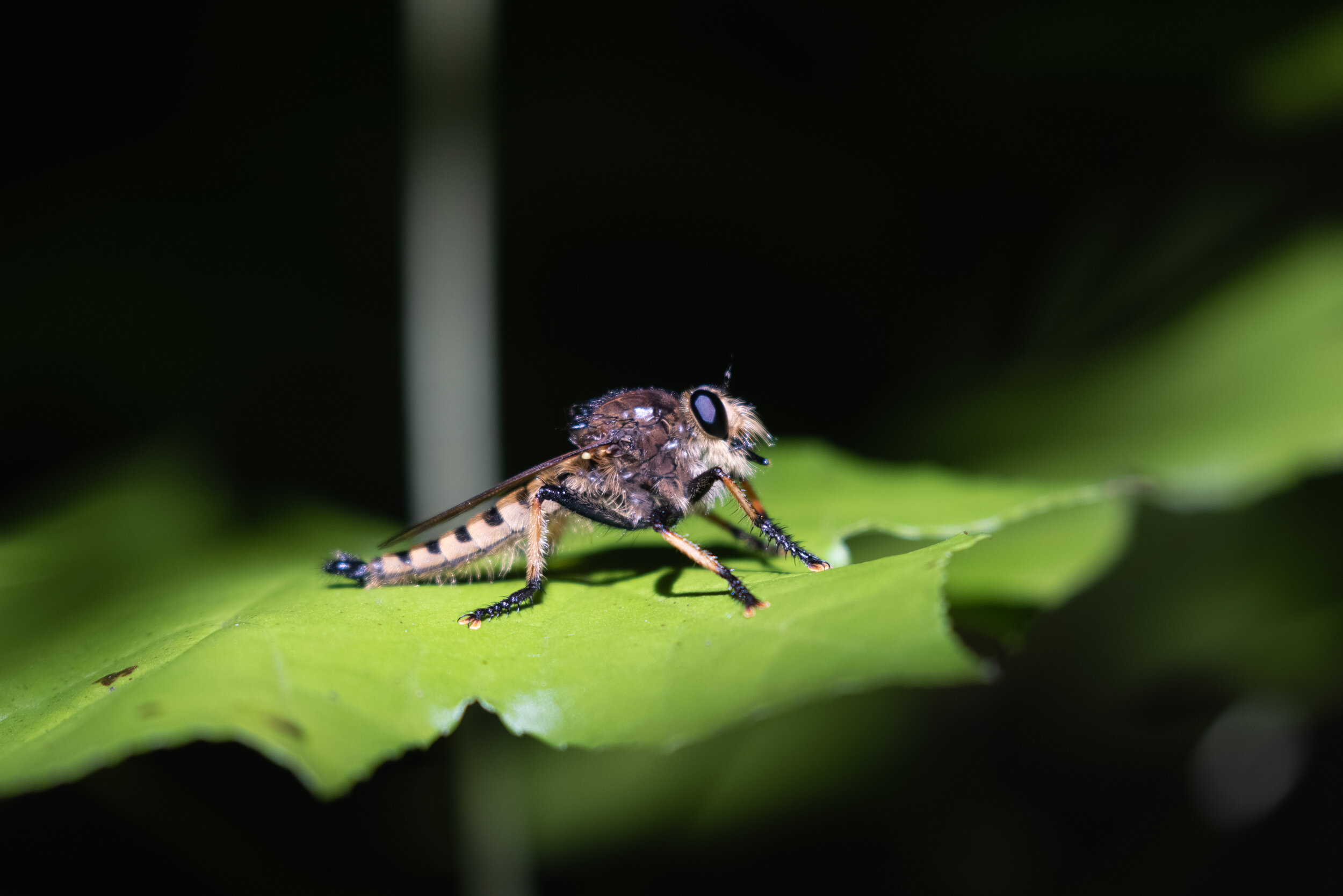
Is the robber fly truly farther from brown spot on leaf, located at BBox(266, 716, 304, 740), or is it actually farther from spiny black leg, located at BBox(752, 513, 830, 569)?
brown spot on leaf, located at BBox(266, 716, 304, 740)

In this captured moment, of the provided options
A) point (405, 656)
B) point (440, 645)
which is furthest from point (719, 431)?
point (405, 656)

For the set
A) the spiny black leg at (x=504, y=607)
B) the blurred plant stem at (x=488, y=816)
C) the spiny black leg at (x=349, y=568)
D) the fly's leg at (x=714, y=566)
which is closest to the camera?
the fly's leg at (x=714, y=566)

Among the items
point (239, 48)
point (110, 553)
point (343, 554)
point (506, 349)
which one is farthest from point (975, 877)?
point (239, 48)

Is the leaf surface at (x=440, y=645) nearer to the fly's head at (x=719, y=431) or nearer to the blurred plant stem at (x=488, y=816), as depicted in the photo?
the fly's head at (x=719, y=431)

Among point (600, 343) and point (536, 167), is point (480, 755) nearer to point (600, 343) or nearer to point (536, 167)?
point (600, 343)

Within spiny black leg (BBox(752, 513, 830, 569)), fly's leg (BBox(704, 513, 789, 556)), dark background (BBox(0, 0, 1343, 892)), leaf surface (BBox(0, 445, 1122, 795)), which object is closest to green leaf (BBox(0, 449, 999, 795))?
leaf surface (BBox(0, 445, 1122, 795))

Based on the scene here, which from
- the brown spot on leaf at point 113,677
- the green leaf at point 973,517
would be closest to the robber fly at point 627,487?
the green leaf at point 973,517

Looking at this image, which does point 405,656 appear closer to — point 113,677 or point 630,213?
point 113,677

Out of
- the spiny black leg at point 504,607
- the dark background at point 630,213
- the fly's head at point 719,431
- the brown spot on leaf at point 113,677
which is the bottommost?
the brown spot on leaf at point 113,677
